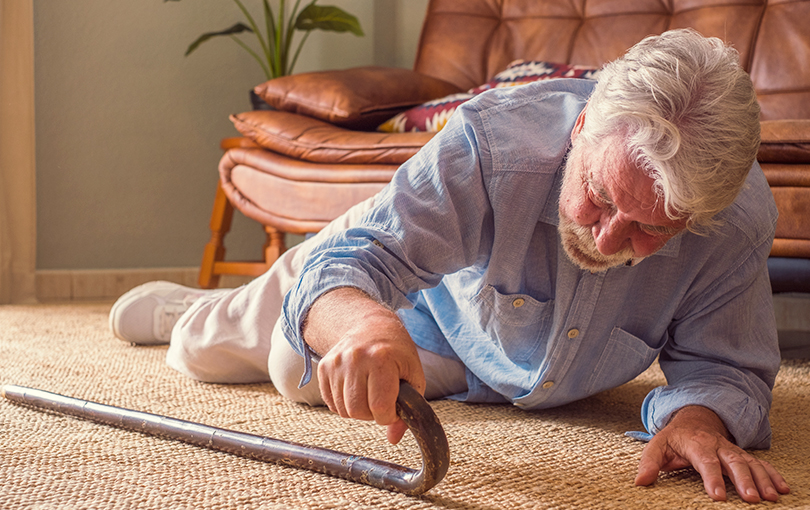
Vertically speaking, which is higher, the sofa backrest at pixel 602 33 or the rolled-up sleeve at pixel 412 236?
the sofa backrest at pixel 602 33

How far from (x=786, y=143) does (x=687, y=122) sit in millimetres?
639

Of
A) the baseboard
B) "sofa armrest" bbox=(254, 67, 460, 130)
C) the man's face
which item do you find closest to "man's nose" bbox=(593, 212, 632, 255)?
the man's face

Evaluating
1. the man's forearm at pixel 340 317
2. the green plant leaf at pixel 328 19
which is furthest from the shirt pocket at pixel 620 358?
the green plant leaf at pixel 328 19

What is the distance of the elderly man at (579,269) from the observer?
580 mm

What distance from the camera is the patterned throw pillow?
4.97ft

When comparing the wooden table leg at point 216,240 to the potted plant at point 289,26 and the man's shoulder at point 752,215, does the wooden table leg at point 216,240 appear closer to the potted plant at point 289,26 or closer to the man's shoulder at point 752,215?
the potted plant at point 289,26

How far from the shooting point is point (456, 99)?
153 centimetres

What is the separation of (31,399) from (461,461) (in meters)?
0.51

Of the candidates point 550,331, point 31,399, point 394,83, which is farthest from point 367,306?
point 394,83

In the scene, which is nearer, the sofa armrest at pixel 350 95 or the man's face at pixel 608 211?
the man's face at pixel 608 211

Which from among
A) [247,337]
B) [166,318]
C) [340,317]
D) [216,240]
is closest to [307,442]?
[340,317]

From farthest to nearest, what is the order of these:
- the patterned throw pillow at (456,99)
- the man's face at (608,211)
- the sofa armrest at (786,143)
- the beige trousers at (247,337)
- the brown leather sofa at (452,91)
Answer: the patterned throw pillow at (456,99) → the brown leather sofa at (452,91) → the sofa armrest at (786,143) → the beige trousers at (247,337) → the man's face at (608,211)

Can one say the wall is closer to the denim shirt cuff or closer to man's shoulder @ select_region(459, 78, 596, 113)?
man's shoulder @ select_region(459, 78, 596, 113)

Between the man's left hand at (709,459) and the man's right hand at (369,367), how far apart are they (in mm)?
269
